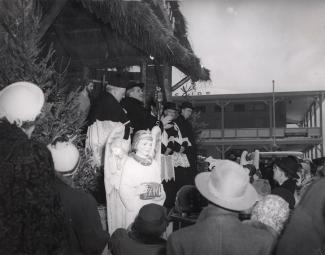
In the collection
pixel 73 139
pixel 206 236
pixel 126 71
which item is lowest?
pixel 206 236

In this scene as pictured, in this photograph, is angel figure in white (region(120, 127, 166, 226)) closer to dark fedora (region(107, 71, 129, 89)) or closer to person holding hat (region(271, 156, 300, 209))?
person holding hat (region(271, 156, 300, 209))

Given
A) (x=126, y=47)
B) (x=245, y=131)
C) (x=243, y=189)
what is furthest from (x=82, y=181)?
(x=245, y=131)

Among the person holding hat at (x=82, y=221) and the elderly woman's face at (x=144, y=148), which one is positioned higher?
the elderly woman's face at (x=144, y=148)

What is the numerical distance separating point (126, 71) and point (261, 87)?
17055 mm

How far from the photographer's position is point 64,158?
9.13ft

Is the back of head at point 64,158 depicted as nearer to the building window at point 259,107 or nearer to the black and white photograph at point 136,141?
the black and white photograph at point 136,141

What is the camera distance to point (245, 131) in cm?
2338

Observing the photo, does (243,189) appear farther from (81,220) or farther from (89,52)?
(89,52)

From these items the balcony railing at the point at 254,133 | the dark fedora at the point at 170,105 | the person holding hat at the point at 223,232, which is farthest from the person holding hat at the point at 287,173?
the balcony railing at the point at 254,133

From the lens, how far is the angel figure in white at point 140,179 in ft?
13.0

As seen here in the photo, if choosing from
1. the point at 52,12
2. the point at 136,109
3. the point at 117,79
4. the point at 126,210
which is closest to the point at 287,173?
the point at 126,210

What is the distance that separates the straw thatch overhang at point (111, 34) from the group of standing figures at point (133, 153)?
2.85 feet

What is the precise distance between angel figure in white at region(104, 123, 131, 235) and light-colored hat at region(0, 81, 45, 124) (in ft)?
4.33

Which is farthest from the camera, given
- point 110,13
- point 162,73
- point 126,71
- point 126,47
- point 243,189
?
point 162,73
